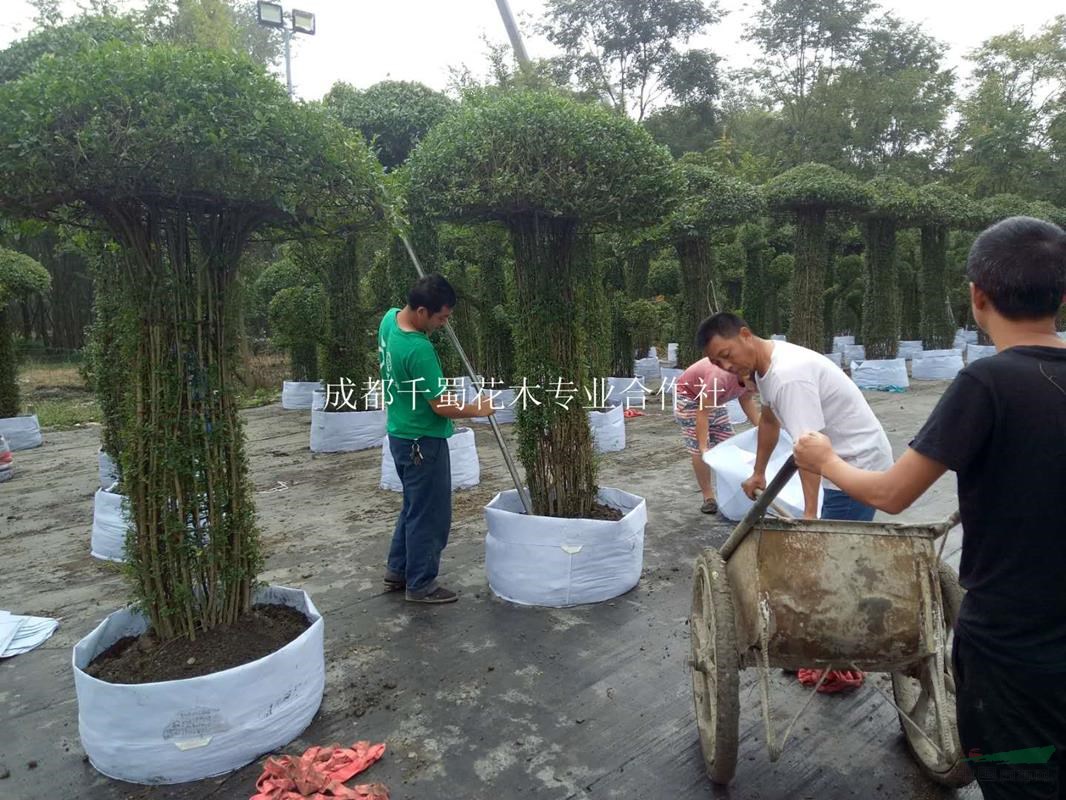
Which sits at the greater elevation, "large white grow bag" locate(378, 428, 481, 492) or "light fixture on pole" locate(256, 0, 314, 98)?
"light fixture on pole" locate(256, 0, 314, 98)

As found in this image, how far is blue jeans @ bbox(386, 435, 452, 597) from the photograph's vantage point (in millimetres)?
3713

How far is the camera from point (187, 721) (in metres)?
2.42

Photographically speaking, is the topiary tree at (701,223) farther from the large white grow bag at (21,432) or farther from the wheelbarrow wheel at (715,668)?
the large white grow bag at (21,432)

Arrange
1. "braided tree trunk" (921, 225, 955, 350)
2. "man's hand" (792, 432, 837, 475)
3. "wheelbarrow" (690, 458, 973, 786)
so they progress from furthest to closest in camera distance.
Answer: "braided tree trunk" (921, 225, 955, 350), "wheelbarrow" (690, 458, 973, 786), "man's hand" (792, 432, 837, 475)

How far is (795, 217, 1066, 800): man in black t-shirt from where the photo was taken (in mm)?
1378

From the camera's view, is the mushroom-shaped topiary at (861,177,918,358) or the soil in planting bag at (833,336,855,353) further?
the soil in planting bag at (833,336,855,353)

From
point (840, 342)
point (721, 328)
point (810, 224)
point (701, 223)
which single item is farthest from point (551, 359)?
point (840, 342)

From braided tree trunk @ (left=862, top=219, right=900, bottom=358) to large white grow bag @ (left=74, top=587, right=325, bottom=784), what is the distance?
1212 cm

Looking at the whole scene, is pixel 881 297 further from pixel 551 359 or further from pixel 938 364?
pixel 551 359

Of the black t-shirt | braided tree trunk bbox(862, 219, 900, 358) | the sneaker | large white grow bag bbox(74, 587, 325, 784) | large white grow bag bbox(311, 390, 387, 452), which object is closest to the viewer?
the black t-shirt

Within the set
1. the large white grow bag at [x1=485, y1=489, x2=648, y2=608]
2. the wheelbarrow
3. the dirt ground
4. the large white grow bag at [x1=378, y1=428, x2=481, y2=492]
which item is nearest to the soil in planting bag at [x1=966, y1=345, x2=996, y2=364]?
the dirt ground

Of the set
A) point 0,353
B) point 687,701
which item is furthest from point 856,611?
point 0,353

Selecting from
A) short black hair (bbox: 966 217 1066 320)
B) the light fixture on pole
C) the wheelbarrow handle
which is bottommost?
the wheelbarrow handle

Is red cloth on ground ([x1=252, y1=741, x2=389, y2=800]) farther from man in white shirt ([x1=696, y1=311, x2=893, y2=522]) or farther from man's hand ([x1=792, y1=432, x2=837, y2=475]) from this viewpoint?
man in white shirt ([x1=696, y1=311, x2=893, y2=522])
